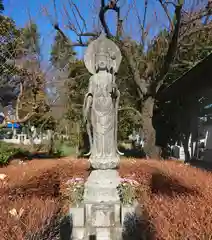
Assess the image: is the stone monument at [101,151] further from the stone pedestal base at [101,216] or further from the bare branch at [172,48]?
the bare branch at [172,48]

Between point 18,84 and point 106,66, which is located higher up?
point 18,84

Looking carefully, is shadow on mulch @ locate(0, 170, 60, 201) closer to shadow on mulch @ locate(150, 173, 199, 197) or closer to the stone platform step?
the stone platform step

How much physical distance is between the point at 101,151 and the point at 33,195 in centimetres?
158

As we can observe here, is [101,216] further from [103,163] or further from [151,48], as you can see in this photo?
[151,48]

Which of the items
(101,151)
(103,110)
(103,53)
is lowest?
(101,151)

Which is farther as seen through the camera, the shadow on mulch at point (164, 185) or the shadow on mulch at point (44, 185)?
the shadow on mulch at point (44, 185)

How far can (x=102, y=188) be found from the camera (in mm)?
5590

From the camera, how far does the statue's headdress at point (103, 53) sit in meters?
6.27

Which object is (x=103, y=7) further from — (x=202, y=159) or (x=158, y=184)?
(x=202, y=159)

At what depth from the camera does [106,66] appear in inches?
244

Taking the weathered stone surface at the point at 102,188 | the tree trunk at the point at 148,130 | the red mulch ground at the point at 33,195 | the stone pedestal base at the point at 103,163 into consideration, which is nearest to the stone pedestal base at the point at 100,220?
the weathered stone surface at the point at 102,188

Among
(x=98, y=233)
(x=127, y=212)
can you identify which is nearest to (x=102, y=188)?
(x=127, y=212)

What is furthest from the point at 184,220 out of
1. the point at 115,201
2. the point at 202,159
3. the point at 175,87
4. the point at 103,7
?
the point at 202,159

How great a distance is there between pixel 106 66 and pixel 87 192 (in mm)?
2599
